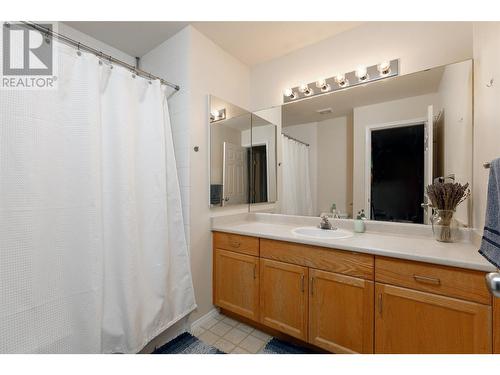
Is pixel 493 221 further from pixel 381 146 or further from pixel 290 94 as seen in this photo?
pixel 290 94

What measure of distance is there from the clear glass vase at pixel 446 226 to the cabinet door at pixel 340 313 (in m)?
0.55

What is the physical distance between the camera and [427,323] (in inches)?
41.0

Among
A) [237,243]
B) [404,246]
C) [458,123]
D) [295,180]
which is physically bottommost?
[237,243]

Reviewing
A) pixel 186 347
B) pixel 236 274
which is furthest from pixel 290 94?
pixel 186 347

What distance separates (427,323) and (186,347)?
142 cm

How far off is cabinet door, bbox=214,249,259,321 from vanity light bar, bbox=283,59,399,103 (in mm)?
1449

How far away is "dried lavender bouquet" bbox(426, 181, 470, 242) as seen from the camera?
4.05 ft

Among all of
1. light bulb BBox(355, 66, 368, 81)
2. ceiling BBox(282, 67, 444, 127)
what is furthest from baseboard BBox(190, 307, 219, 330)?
light bulb BBox(355, 66, 368, 81)

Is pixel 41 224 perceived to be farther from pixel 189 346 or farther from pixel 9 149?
pixel 189 346

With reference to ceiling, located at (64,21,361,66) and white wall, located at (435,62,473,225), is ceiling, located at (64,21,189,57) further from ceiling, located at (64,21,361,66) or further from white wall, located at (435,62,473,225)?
white wall, located at (435,62,473,225)

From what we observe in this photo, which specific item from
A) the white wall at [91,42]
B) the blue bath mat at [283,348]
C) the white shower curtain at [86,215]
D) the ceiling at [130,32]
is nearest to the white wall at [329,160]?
the blue bath mat at [283,348]

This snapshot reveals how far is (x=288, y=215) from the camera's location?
203cm

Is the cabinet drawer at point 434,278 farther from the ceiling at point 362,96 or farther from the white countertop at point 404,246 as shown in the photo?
the ceiling at point 362,96
